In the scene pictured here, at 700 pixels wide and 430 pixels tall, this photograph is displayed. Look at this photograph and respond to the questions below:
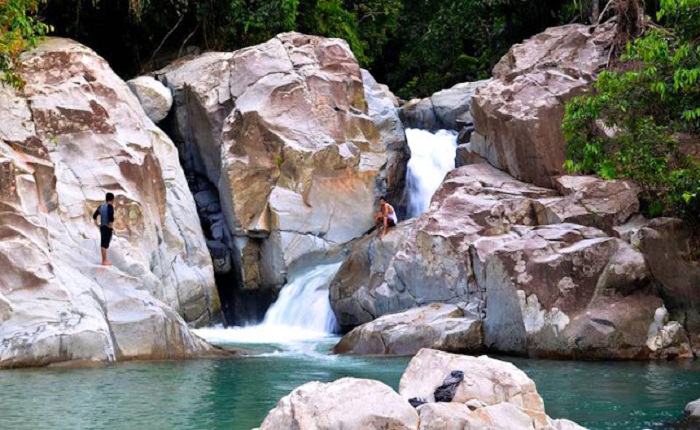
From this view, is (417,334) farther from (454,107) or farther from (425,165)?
(454,107)

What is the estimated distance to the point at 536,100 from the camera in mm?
22234

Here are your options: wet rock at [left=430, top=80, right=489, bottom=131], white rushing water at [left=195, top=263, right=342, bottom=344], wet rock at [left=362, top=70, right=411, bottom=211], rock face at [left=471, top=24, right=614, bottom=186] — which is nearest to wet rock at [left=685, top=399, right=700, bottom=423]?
white rushing water at [left=195, top=263, right=342, bottom=344]

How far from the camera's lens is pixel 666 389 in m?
13.2

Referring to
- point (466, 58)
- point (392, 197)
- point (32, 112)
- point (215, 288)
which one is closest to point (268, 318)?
point (215, 288)

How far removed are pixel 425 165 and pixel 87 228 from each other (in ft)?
33.0

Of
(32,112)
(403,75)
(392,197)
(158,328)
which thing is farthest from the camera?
(403,75)

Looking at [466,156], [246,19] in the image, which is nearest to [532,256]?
[466,156]

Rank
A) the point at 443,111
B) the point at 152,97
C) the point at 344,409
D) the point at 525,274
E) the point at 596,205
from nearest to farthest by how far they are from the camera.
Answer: the point at 344,409 < the point at 525,274 < the point at 596,205 < the point at 152,97 < the point at 443,111

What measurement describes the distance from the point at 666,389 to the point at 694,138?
21.4ft

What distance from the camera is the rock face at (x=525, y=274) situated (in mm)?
16266

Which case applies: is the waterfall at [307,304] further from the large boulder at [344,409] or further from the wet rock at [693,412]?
the large boulder at [344,409]

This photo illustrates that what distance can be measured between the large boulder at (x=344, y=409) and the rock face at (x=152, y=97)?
1811 cm

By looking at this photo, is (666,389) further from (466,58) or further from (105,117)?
(466,58)

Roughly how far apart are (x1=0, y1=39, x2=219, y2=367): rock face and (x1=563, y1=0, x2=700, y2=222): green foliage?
7.86 meters
